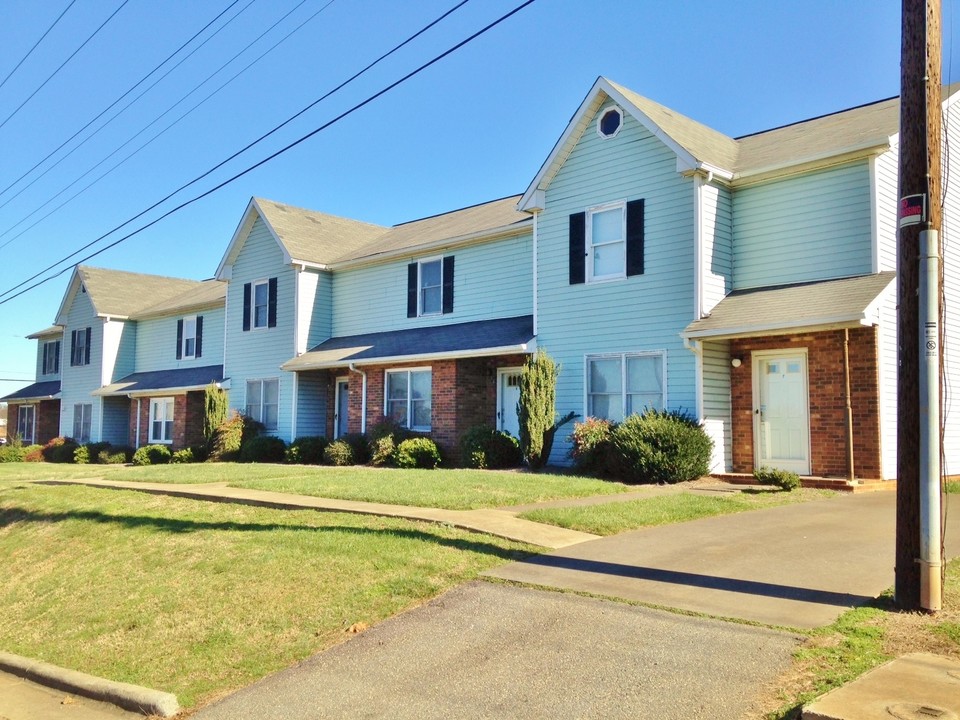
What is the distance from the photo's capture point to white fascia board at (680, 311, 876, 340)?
551 inches

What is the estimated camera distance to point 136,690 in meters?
7.03

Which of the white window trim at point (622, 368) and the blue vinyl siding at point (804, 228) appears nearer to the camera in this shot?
the blue vinyl siding at point (804, 228)

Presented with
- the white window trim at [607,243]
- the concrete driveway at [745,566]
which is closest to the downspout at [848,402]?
the concrete driveway at [745,566]

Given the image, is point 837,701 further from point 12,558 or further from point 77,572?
point 12,558

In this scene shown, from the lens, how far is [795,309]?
1538 centimetres

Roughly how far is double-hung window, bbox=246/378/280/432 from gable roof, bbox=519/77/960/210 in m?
11.4

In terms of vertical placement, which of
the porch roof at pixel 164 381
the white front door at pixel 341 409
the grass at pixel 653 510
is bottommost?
the grass at pixel 653 510

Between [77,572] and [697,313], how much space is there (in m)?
11.7

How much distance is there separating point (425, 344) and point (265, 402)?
7757 millimetres

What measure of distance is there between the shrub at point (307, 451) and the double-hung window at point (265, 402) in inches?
118

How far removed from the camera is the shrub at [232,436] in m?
26.4

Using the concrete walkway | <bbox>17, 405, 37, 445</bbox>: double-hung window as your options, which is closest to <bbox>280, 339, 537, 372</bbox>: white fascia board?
the concrete walkway

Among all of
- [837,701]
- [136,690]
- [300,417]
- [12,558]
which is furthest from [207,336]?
[837,701]

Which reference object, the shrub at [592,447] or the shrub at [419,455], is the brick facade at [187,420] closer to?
the shrub at [419,455]
